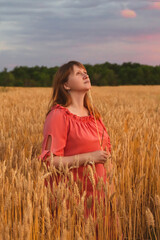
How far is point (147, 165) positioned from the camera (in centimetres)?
210

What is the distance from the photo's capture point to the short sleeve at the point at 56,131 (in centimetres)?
173

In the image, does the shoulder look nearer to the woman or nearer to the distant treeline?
the woman

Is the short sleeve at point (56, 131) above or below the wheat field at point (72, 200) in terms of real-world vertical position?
above

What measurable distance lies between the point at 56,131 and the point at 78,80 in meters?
0.36

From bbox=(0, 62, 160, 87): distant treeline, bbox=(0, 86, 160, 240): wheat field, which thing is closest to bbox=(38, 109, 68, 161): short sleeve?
bbox=(0, 86, 160, 240): wheat field

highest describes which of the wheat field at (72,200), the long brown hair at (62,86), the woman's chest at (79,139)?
the long brown hair at (62,86)

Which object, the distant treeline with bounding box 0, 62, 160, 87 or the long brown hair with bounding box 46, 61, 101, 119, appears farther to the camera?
the distant treeline with bounding box 0, 62, 160, 87

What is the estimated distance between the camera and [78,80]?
189 cm

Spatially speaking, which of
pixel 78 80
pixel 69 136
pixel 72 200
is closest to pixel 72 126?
pixel 69 136

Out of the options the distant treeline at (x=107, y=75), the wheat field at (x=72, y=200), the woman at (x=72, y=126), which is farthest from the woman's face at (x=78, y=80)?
the distant treeline at (x=107, y=75)

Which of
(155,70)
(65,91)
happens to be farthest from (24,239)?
(155,70)

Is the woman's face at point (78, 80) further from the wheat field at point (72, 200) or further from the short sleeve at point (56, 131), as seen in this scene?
the wheat field at point (72, 200)

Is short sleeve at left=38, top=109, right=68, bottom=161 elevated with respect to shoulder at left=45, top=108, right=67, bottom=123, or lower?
lower

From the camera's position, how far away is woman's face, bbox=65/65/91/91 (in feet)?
6.12
